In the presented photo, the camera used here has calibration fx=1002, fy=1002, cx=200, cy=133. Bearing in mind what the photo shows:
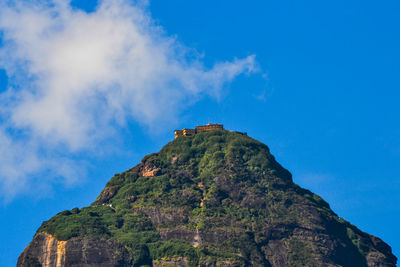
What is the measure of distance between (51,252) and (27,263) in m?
5.20

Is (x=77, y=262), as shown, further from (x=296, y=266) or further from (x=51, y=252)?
(x=296, y=266)

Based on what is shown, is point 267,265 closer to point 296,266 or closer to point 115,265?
point 296,266

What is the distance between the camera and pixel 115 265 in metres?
197

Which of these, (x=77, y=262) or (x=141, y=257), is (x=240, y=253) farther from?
(x=77, y=262)

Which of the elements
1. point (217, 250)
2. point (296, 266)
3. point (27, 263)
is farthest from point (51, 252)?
point (296, 266)

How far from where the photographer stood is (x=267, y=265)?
199 meters

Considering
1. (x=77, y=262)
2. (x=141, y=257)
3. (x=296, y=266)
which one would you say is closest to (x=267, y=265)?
(x=296, y=266)

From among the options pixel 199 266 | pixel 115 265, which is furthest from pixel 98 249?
pixel 199 266

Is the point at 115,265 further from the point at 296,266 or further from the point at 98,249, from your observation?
the point at 296,266

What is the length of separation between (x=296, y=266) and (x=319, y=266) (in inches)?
180

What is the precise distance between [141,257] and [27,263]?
22.6 meters

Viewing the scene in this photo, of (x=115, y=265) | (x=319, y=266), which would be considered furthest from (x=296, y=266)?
(x=115, y=265)

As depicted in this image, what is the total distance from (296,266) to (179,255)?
2339 cm

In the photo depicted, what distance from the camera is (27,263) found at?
653 feet
